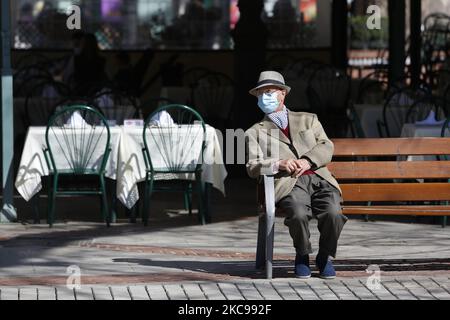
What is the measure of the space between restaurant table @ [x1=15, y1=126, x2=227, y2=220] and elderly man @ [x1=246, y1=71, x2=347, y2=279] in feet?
8.88

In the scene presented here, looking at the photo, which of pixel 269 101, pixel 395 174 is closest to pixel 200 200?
pixel 395 174

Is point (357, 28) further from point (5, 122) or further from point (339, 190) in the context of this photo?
point (339, 190)

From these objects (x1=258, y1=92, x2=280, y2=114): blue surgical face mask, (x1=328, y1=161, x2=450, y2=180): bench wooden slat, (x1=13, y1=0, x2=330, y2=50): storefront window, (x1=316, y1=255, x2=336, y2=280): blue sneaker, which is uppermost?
(x1=13, y1=0, x2=330, y2=50): storefront window

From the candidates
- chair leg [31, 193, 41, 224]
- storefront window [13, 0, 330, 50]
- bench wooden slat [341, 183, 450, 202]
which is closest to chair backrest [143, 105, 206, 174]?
chair leg [31, 193, 41, 224]

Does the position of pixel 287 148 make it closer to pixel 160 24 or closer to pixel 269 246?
pixel 269 246

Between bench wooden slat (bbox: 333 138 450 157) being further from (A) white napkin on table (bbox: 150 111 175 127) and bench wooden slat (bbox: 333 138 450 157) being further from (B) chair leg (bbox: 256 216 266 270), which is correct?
(A) white napkin on table (bbox: 150 111 175 127)

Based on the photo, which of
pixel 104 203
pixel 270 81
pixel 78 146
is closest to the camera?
pixel 270 81

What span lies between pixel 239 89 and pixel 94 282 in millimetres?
6624

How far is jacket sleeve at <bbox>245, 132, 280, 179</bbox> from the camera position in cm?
866

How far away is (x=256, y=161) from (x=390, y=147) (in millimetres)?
1138

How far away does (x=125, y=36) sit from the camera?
21688 millimetres

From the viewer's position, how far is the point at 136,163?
11594 mm

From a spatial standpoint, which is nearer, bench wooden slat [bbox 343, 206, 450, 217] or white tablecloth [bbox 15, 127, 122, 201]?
bench wooden slat [bbox 343, 206, 450, 217]

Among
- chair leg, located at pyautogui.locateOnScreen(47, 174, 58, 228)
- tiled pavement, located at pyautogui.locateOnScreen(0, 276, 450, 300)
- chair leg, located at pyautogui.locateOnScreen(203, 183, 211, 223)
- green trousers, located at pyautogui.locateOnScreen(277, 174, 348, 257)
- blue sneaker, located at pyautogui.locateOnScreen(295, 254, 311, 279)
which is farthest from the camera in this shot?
chair leg, located at pyautogui.locateOnScreen(203, 183, 211, 223)
